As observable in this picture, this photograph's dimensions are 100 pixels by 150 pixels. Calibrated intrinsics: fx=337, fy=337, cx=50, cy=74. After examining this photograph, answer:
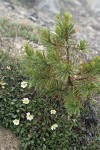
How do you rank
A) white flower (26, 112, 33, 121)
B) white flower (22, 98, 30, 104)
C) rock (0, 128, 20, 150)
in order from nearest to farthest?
rock (0, 128, 20, 150)
white flower (26, 112, 33, 121)
white flower (22, 98, 30, 104)

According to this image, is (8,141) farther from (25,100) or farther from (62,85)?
(62,85)

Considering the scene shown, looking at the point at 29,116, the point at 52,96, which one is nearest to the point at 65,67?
the point at 52,96

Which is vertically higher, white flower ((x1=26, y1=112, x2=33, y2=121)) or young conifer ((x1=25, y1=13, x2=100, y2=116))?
young conifer ((x1=25, y1=13, x2=100, y2=116))

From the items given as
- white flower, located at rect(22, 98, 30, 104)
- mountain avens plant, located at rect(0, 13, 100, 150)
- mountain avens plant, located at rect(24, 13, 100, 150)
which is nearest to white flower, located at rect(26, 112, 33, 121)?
mountain avens plant, located at rect(0, 13, 100, 150)

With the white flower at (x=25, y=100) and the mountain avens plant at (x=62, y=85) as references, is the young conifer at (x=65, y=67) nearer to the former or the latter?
the mountain avens plant at (x=62, y=85)

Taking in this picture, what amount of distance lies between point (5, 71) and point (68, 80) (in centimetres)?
174

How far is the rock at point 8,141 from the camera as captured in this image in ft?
19.9

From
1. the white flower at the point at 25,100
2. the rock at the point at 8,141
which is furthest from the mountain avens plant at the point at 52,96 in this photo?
the rock at the point at 8,141

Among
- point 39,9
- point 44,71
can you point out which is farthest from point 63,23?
point 39,9

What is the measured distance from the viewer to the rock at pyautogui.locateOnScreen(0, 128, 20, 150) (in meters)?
6.06

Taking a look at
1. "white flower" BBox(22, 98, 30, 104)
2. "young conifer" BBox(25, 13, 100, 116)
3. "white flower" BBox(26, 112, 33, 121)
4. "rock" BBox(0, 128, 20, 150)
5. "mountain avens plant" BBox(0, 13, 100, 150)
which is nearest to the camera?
"young conifer" BBox(25, 13, 100, 116)

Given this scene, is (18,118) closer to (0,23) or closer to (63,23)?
(63,23)

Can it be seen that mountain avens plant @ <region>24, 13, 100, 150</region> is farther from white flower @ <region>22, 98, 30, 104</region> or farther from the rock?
the rock

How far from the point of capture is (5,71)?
6812 mm
